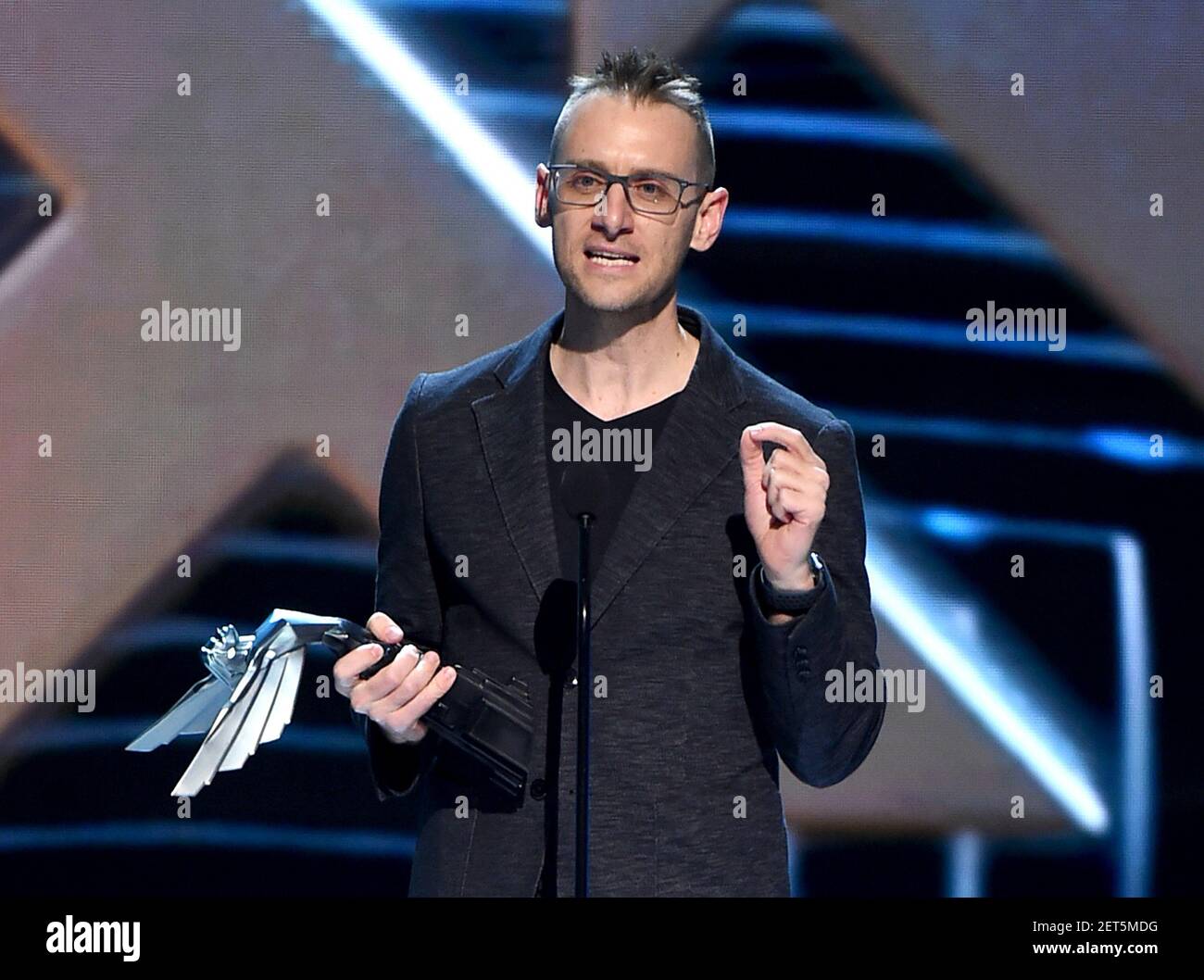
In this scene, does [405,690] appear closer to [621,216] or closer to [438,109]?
[621,216]

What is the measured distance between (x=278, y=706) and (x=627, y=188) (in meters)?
0.82

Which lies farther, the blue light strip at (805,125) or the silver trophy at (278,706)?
the blue light strip at (805,125)

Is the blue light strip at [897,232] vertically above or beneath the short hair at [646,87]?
above

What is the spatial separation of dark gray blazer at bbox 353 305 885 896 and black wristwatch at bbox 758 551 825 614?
0.22 ft

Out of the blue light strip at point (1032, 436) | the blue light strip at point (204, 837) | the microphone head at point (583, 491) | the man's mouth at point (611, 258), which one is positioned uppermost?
the blue light strip at point (1032, 436)

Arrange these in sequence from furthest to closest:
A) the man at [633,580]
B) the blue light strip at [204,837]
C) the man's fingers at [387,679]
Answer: the blue light strip at [204,837] → the man at [633,580] → the man's fingers at [387,679]

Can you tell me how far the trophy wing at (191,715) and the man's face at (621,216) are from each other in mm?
699

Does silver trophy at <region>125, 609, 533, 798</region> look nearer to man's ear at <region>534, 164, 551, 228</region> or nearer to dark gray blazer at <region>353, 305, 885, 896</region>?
dark gray blazer at <region>353, 305, 885, 896</region>

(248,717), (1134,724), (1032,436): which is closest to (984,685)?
(1134,724)

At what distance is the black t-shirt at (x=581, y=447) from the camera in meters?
1.93

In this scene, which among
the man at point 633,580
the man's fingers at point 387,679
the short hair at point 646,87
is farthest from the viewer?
the short hair at point 646,87

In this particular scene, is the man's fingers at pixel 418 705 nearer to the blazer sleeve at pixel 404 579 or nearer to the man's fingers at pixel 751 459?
the blazer sleeve at pixel 404 579

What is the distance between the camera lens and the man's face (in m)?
1.94

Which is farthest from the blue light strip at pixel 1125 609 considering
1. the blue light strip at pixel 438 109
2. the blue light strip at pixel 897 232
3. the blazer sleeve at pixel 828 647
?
the blazer sleeve at pixel 828 647
